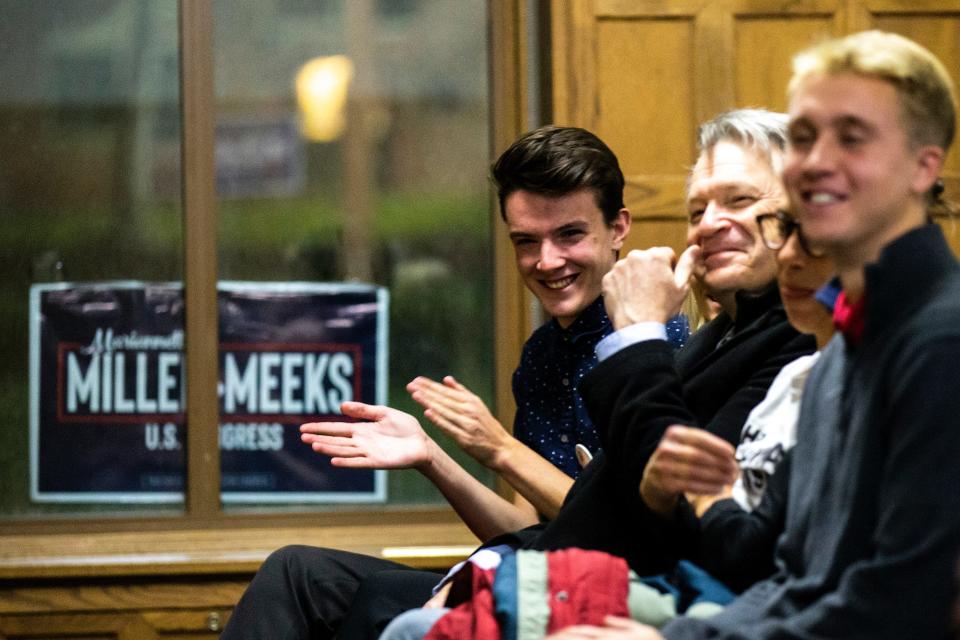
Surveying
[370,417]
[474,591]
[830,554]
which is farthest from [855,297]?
[370,417]

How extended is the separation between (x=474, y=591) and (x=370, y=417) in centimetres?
87

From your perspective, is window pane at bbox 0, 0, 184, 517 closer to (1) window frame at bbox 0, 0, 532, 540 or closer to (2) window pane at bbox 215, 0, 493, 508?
(1) window frame at bbox 0, 0, 532, 540

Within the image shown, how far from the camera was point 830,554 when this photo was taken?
5.47 ft

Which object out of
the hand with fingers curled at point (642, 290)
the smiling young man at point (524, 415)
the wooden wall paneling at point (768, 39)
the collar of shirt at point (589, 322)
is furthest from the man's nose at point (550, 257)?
the wooden wall paneling at point (768, 39)

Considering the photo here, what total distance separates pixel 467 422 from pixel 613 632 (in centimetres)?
106

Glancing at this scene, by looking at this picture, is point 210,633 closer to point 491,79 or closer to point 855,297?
point 491,79

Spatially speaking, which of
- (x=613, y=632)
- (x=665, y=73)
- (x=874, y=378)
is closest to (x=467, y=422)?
(x=613, y=632)

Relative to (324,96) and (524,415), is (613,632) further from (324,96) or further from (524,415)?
(324,96)

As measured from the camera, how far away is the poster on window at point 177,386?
4.58m

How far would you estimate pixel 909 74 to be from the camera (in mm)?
1673

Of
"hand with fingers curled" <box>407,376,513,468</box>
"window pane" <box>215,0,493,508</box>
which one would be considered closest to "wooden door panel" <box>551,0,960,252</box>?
"window pane" <box>215,0,493,508</box>

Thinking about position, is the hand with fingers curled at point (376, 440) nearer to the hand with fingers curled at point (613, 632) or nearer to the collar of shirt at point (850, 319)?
the hand with fingers curled at point (613, 632)

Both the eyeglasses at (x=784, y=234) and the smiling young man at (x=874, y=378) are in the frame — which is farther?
the eyeglasses at (x=784, y=234)

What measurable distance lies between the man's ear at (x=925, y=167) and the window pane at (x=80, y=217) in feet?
10.6
